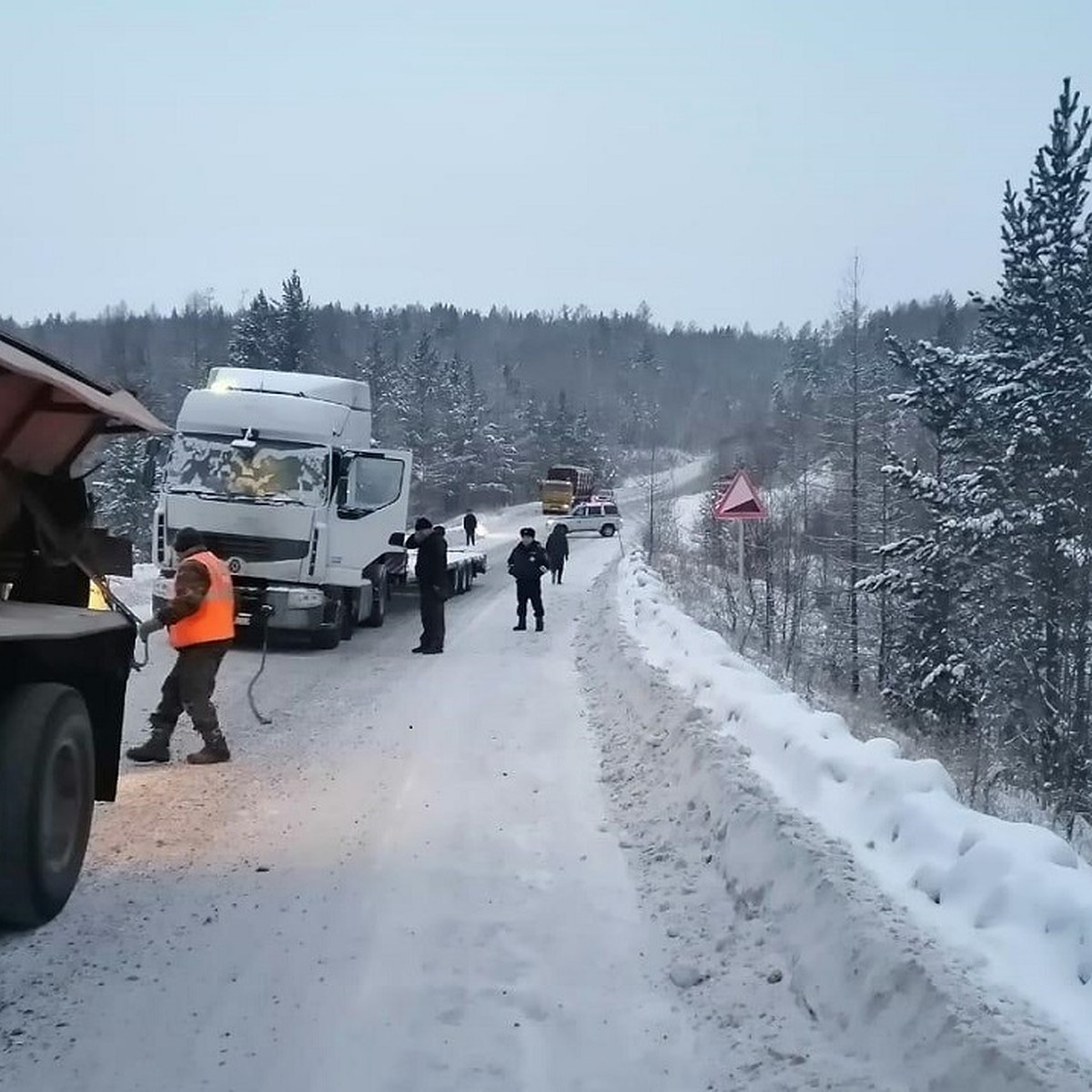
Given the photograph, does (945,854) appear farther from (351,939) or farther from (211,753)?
(211,753)

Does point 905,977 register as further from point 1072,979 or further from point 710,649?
point 710,649

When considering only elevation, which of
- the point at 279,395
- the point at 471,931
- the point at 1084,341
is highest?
the point at 1084,341

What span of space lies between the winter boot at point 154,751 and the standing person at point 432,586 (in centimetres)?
736

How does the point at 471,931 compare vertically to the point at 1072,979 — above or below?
below

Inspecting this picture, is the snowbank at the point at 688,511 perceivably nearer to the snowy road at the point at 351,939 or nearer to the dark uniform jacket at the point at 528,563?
the dark uniform jacket at the point at 528,563

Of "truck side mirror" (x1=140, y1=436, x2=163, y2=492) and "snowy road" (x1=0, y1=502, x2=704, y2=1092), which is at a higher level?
"truck side mirror" (x1=140, y1=436, x2=163, y2=492)

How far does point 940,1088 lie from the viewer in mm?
3555

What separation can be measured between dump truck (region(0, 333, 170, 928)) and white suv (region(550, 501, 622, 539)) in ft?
196

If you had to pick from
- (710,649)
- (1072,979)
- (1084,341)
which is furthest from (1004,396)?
→ (1072,979)

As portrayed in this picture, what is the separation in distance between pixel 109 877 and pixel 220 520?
10.3 m

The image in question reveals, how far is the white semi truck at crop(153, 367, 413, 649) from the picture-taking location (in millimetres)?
15992

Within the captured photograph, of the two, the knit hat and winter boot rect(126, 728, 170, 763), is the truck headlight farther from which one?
winter boot rect(126, 728, 170, 763)

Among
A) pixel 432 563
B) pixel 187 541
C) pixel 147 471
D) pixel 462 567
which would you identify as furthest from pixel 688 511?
pixel 187 541

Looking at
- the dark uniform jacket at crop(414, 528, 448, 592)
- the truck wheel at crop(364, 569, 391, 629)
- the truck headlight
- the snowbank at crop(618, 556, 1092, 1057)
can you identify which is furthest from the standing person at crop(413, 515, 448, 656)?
the snowbank at crop(618, 556, 1092, 1057)
